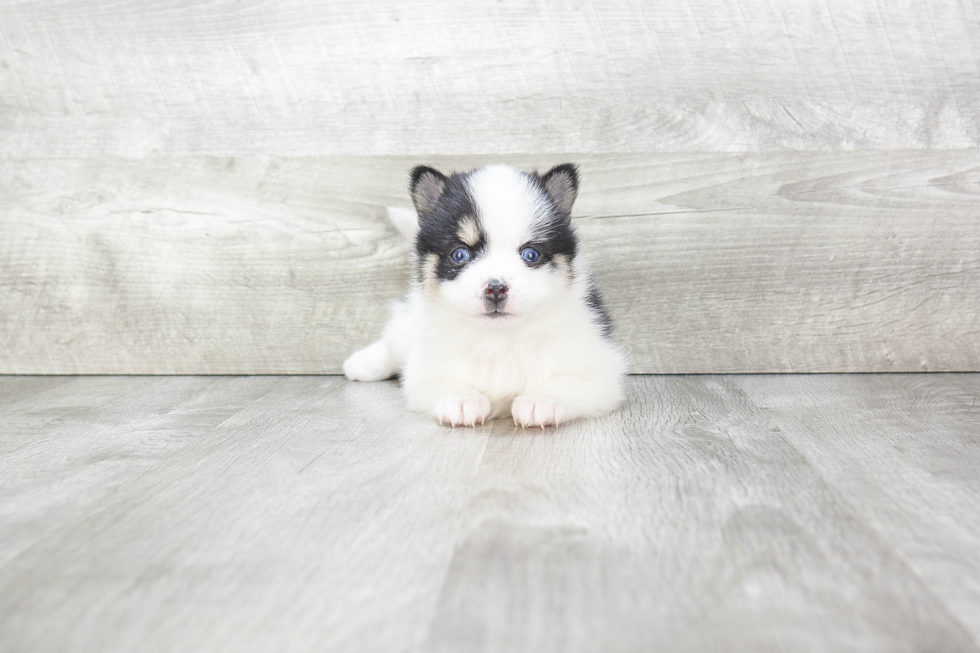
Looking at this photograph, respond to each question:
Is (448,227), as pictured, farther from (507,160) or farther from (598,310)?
(507,160)

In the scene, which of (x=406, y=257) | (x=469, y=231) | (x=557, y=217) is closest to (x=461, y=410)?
(x=469, y=231)

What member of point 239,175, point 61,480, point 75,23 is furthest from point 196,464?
point 75,23

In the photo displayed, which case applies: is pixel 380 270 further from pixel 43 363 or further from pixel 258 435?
pixel 43 363

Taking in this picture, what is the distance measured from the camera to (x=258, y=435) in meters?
1.92

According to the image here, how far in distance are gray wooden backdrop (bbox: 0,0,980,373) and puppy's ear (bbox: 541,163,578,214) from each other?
0.43 metres

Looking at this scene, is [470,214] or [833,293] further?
[833,293]

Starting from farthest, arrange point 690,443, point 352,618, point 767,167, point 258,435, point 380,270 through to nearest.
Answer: point 380,270 < point 767,167 < point 258,435 < point 690,443 < point 352,618

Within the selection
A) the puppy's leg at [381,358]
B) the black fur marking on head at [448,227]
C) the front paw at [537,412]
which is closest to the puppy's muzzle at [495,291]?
the black fur marking on head at [448,227]

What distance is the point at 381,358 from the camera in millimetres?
2627

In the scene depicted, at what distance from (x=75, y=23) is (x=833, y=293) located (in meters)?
2.64

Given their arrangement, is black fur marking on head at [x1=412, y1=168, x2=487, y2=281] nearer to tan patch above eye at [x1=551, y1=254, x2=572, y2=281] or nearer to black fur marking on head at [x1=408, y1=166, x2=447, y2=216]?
black fur marking on head at [x1=408, y1=166, x2=447, y2=216]

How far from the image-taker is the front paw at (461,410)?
195 centimetres

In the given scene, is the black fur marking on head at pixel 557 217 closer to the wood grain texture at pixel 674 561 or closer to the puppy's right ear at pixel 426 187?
the puppy's right ear at pixel 426 187

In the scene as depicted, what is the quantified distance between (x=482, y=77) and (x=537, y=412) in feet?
3.89
